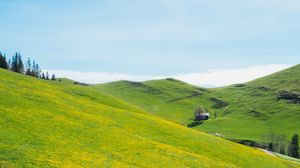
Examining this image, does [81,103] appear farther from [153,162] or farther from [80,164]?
[80,164]

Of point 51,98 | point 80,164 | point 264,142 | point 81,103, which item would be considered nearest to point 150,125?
point 81,103

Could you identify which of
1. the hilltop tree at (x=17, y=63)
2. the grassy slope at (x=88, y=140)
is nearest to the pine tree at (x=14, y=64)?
the hilltop tree at (x=17, y=63)

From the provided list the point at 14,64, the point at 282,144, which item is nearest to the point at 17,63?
the point at 14,64

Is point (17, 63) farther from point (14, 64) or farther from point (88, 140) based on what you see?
point (88, 140)

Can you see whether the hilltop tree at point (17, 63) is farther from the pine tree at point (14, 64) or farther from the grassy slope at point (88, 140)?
the grassy slope at point (88, 140)

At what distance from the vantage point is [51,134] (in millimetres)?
33062

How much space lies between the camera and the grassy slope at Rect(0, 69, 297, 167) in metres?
28.0

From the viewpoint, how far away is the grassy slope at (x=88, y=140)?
92.0 ft

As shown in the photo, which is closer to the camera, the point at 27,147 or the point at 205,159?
the point at 27,147

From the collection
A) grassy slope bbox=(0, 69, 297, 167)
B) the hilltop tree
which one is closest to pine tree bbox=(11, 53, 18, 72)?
the hilltop tree

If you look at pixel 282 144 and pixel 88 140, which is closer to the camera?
pixel 88 140

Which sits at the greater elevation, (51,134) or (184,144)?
(51,134)

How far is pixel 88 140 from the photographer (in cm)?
3547

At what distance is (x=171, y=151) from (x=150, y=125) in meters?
13.1
